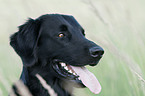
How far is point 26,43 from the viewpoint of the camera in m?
2.64

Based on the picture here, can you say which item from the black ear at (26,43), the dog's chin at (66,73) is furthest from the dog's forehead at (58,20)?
the dog's chin at (66,73)

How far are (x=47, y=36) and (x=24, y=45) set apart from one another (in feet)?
0.91

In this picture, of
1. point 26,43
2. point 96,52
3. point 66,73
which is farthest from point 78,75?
point 26,43

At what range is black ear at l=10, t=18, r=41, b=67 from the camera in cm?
260

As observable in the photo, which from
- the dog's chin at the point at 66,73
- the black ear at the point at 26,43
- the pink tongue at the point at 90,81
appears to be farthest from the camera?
the black ear at the point at 26,43

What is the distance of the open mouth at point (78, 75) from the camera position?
7.50ft

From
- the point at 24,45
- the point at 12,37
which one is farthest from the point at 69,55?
the point at 12,37

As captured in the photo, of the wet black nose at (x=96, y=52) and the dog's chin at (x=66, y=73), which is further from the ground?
the wet black nose at (x=96, y=52)

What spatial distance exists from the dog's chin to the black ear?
0.81 ft

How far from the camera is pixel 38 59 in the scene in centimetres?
268

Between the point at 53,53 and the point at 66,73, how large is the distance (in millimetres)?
279

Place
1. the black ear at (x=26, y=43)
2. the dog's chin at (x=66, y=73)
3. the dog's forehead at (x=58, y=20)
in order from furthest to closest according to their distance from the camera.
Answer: the dog's forehead at (x=58, y=20)
the black ear at (x=26, y=43)
the dog's chin at (x=66, y=73)

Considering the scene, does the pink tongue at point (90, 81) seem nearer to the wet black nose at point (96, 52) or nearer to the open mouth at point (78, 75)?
the open mouth at point (78, 75)

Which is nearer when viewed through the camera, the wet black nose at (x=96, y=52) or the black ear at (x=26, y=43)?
the wet black nose at (x=96, y=52)
